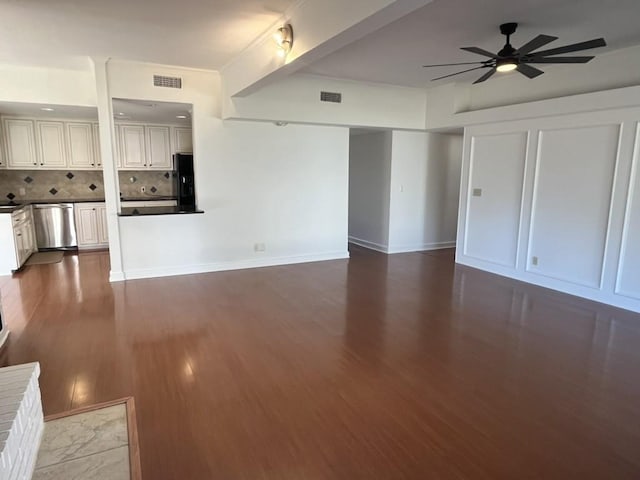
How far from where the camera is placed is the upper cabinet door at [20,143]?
665cm

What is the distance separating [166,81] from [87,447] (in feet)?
14.7

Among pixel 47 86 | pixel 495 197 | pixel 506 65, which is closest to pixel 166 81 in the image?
pixel 47 86

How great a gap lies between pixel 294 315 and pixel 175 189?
5.31m

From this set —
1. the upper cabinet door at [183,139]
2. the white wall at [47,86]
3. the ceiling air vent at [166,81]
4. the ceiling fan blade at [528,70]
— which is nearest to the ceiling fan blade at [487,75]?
the ceiling fan blade at [528,70]

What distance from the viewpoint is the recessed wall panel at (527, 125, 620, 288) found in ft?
14.7

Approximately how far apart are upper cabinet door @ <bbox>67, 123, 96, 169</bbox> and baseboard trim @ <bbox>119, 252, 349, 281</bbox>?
3.16 metres

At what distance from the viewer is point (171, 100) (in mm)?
5242

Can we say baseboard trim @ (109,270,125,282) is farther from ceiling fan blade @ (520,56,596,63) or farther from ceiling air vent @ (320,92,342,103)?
A: ceiling fan blade @ (520,56,596,63)

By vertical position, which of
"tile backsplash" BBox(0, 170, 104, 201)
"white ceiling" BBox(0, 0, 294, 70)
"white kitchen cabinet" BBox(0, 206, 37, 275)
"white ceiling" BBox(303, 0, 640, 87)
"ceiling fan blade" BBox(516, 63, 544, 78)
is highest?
"white ceiling" BBox(303, 0, 640, 87)

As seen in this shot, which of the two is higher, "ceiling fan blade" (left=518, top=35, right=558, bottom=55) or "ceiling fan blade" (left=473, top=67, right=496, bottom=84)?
"ceiling fan blade" (left=518, top=35, right=558, bottom=55)

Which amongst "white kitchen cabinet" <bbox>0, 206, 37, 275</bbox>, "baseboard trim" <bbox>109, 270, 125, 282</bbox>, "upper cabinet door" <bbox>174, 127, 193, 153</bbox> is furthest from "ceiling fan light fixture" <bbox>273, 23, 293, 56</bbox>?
"upper cabinet door" <bbox>174, 127, 193, 153</bbox>

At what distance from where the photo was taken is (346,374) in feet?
9.36

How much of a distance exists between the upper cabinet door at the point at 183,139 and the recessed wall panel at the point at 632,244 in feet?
23.4

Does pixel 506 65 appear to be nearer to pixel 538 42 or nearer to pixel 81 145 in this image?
pixel 538 42
